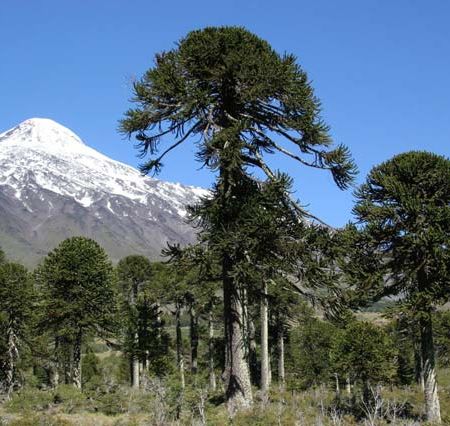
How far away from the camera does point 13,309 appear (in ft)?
101

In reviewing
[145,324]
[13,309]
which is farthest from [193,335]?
[13,309]

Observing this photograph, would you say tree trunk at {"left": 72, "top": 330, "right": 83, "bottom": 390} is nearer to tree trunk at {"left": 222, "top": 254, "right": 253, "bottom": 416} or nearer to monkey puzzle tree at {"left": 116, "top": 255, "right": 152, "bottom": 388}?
monkey puzzle tree at {"left": 116, "top": 255, "right": 152, "bottom": 388}

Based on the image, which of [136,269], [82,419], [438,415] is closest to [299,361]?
[136,269]

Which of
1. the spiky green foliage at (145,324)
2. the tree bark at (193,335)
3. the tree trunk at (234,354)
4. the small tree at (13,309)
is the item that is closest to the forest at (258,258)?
the tree trunk at (234,354)

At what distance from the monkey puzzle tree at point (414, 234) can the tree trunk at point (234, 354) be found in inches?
239

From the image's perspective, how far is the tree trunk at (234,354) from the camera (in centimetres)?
1484

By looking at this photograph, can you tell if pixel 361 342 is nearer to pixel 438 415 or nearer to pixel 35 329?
pixel 438 415

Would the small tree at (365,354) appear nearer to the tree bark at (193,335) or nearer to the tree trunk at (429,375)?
the tree trunk at (429,375)

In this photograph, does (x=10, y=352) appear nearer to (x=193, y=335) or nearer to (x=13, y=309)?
(x=13, y=309)

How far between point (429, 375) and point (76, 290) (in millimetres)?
16074

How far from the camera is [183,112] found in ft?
49.7

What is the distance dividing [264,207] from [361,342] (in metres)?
10.6

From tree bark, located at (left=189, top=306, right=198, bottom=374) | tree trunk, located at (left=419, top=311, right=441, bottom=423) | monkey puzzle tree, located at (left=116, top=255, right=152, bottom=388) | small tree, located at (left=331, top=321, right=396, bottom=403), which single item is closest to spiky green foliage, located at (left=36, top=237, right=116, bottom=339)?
small tree, located at (left=331, top=321, right=396, bottom=403)

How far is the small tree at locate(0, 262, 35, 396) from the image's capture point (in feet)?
99.7
